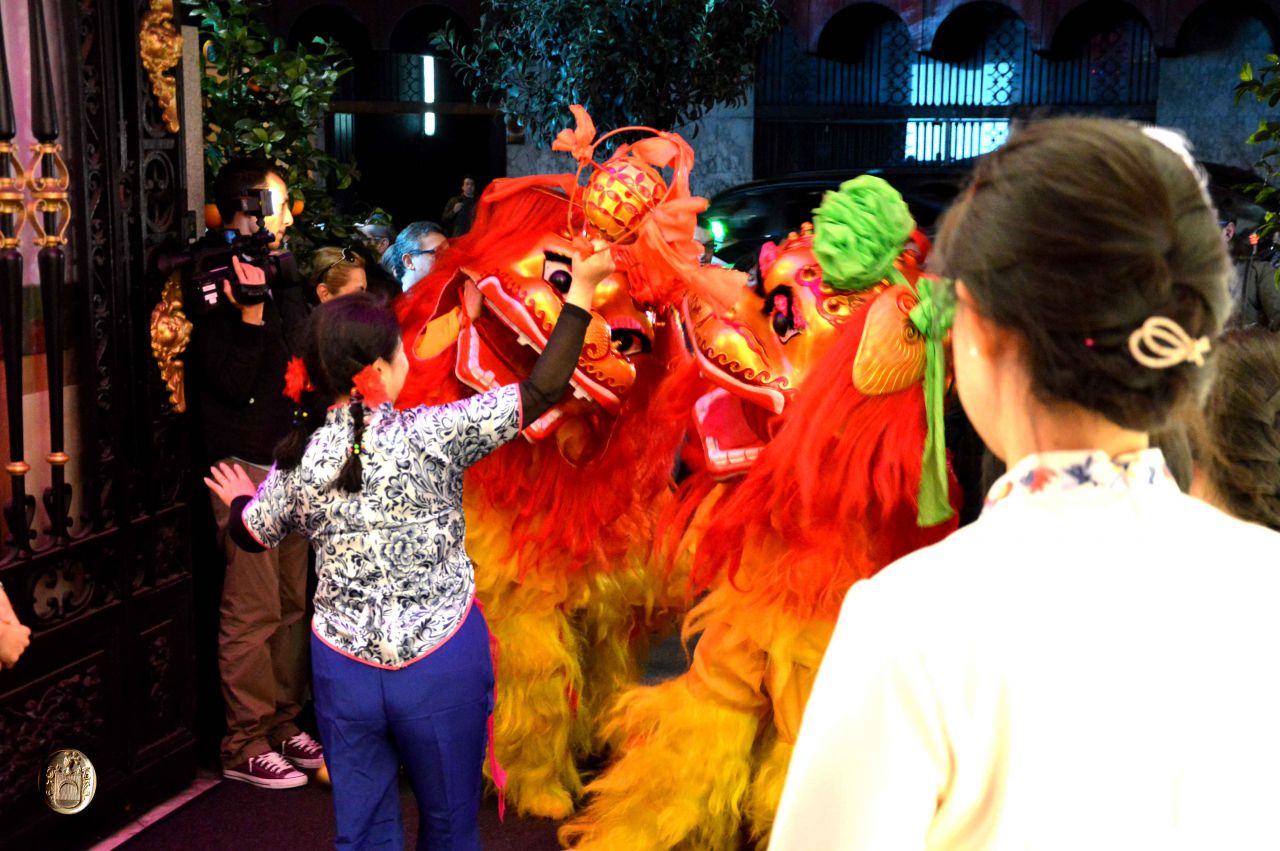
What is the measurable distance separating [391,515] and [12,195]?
108 centimetres

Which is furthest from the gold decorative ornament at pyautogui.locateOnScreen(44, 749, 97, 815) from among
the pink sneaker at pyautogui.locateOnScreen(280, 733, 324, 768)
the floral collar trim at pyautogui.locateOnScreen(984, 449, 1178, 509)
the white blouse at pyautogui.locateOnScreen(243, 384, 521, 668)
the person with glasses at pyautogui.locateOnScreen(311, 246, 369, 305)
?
the floral collar trim at pyautogui.locateOnScreen(984, 449, 1178, 509)

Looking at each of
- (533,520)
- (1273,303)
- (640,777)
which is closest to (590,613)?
(533,520)

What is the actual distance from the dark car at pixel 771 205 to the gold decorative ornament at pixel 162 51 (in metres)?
4.04

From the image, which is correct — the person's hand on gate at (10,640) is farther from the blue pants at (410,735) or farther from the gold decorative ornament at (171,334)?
the gold decorative ornament at (171,334)

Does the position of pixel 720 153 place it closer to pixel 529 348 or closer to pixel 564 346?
pixel 529 348

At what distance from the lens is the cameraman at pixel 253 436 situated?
3260mm

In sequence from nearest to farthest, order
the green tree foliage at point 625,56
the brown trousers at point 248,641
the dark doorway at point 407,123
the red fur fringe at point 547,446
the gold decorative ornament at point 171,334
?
the red fur fringe at point 547,446, the gold decorative ornament at point 171,334, the brown trousers at point 248,641, the green tree foliage at point 625,56, the dark doorway at point 407,123

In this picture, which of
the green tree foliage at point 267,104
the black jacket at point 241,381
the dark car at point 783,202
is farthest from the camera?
the dark car at point 783,202

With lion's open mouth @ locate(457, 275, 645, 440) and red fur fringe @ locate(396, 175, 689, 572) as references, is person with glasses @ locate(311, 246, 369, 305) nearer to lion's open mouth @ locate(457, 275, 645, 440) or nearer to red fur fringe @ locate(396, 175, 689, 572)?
red fur fringe @ locate(396, 175, 689, 572)

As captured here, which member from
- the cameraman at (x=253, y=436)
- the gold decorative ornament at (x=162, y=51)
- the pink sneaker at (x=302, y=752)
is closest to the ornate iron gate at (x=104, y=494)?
the gold decorative ornament at (x=162, y=51)

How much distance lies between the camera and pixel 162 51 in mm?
3084

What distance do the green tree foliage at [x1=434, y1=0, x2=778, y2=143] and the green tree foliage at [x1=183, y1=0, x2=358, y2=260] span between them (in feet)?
5.60

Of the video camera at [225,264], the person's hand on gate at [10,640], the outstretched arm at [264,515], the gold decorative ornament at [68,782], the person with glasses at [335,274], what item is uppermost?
the video camera at [225,264]

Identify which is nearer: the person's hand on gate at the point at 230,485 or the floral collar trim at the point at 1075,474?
the floral collar trim at the point at 1075,474
